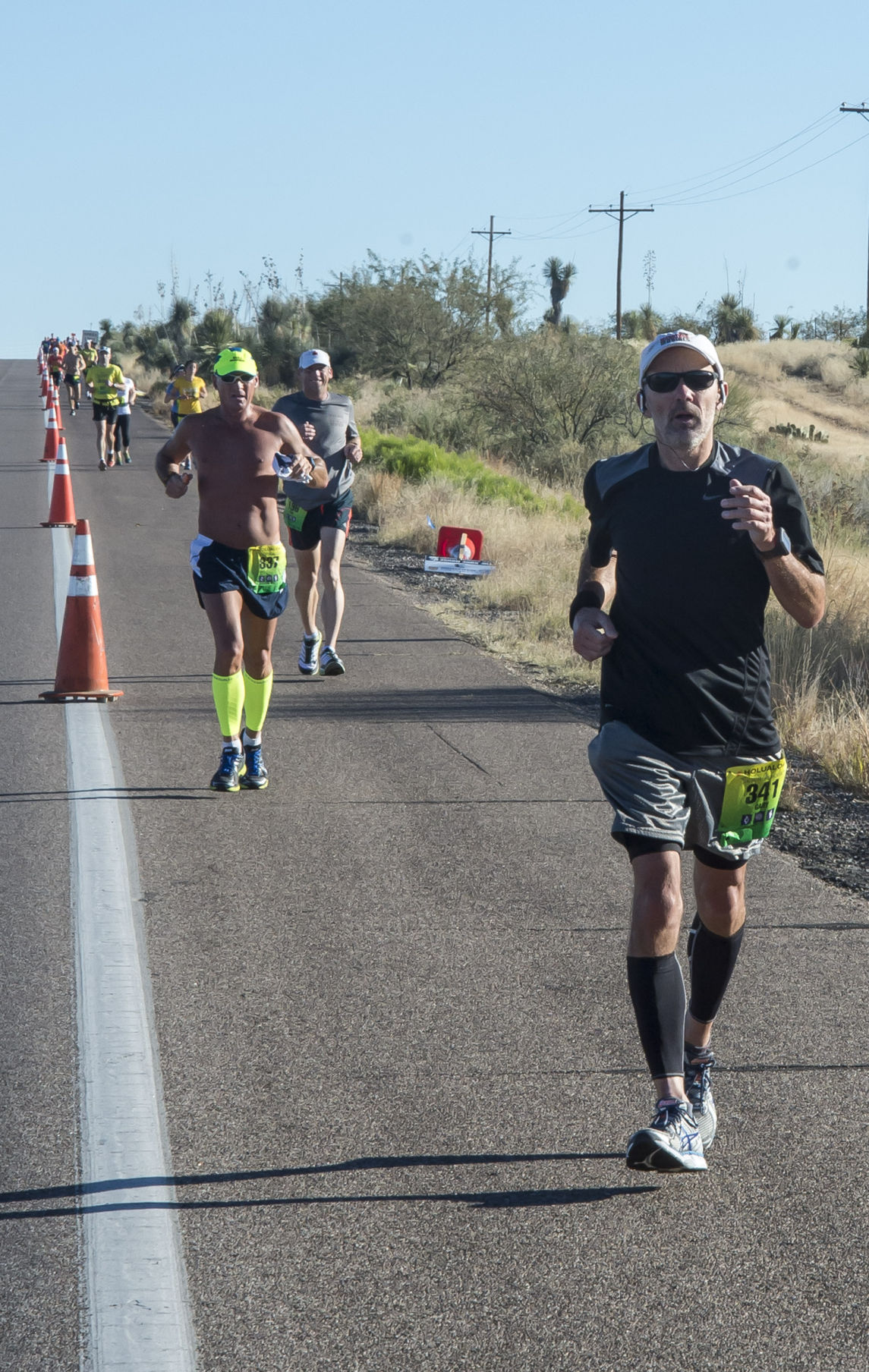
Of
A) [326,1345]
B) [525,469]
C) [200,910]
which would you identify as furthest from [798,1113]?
[525,469]

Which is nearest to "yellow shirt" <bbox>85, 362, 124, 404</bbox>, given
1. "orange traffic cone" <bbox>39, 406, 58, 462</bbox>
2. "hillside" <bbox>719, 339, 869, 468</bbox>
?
"orange traffic cone" <bbox>39, 406, 58, 462</bbox>

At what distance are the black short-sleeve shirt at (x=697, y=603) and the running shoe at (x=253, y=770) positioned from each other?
12.8ft

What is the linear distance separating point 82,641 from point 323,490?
180 centimetres

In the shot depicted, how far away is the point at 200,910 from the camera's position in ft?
18.8

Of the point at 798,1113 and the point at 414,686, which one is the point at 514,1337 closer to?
the point at 798,1113

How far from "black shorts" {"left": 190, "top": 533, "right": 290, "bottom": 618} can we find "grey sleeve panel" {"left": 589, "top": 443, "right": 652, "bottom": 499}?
3573mm

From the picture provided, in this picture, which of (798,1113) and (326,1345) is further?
(798,1113)

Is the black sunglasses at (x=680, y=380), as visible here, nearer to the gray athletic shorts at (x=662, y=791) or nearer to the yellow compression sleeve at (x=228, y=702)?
the gray athletic shorts at (x=662, y=791)

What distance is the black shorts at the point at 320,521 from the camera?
1013cm

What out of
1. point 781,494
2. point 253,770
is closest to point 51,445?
point 253,770

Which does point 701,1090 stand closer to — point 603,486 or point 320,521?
point 603,486

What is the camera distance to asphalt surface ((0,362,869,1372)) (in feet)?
10.3

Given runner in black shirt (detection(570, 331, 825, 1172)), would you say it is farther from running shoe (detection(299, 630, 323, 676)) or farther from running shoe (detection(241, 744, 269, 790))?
running shoe (detection(299, 630, 323, 676))

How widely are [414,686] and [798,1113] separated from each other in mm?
6464
